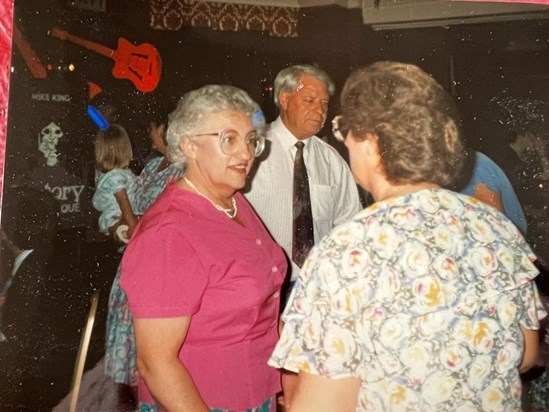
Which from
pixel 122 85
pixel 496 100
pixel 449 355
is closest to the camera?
pixel 449 355

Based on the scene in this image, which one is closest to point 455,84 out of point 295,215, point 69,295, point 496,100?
point 496,100

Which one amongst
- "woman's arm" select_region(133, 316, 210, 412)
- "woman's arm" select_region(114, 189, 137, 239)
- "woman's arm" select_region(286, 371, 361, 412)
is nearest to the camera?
"woman's arm" select_region(286, 371, 361, 412)

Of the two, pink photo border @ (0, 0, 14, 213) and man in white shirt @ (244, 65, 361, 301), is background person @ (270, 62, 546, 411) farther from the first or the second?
pink photo border @ (0, 0, 14, 213)

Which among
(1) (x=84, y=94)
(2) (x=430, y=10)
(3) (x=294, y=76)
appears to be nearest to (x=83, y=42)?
(1) (x=84, y=94)

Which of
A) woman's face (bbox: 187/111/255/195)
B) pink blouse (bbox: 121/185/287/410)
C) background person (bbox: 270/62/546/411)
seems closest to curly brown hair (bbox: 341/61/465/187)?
background person (bbox: 270/62/546/411)

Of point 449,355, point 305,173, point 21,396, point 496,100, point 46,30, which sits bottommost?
point 21,396

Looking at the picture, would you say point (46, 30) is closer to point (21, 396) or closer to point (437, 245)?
Result: point (21, 396)

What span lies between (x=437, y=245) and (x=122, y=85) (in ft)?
2.31

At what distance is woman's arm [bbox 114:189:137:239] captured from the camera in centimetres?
105

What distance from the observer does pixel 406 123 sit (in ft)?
2.97

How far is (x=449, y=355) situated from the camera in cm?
84

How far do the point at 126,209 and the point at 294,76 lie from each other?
0.46 meters

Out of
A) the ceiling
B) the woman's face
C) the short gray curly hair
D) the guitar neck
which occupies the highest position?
the ceiling

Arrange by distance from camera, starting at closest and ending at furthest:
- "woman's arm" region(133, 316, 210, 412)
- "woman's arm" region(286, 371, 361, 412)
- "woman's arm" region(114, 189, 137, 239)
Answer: "woman's arm" region(286, 371, 361, 412) < "woman's arm" region(133, 316, 210, 412) < "woman's arm" region(114, 189, 137, 239)
